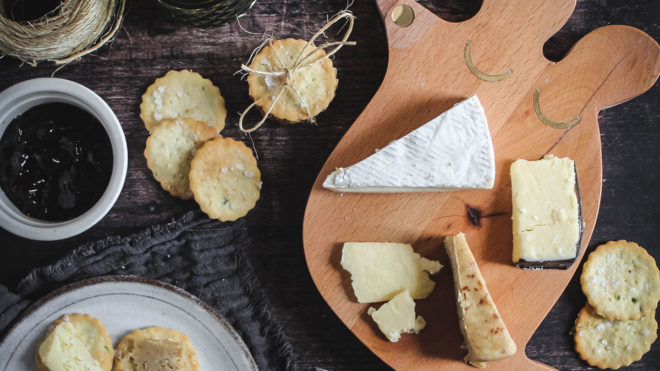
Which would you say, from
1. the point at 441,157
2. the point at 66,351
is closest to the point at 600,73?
the point at 441,157

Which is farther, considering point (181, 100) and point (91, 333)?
point (181, 100)

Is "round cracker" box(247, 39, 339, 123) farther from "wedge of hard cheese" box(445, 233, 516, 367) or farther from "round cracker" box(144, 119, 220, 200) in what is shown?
"wedge of hard cheese" box(445, 233, 516, 367)

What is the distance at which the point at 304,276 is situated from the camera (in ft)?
5.19

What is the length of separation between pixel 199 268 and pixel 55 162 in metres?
0.48

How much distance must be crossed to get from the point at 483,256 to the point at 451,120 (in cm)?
41

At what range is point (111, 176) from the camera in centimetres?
141

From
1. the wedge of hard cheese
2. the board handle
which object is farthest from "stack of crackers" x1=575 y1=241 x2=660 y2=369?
the board handle

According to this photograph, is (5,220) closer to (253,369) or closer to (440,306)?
(253,369)

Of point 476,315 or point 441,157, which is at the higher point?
point 441,157

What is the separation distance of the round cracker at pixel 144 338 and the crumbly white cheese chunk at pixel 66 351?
58mm

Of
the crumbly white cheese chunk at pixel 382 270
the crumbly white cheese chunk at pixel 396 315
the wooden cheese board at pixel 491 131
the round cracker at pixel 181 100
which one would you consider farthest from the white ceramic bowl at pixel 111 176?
the crumbly white cheese chunk at pixel 396 315

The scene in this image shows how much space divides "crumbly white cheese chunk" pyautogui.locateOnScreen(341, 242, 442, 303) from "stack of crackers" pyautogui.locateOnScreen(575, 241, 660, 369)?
516mm

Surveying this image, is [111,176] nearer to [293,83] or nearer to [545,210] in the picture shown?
[293,83]

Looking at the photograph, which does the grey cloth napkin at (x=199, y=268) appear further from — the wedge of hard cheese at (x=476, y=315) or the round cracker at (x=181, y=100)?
the wedge of hard cheese at (x=476, y=315)
